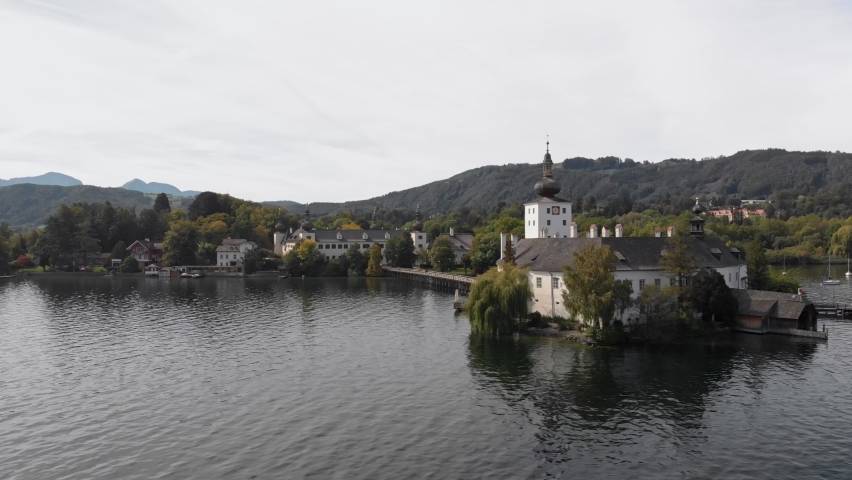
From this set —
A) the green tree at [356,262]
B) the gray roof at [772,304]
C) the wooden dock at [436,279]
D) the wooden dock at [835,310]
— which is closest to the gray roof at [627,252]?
the gray roof at [772,304]

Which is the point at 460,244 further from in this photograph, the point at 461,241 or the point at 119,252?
the point at 119,252

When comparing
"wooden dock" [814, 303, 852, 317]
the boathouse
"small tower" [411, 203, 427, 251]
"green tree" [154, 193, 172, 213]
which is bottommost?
"wooden dock" [814, 303, 852, 317]

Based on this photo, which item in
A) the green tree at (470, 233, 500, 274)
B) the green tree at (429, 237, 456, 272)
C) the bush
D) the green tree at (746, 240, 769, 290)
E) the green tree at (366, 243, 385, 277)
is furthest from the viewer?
the green tree at (366, 243, 385, 277)

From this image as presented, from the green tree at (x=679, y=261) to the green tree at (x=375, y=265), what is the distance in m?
81.9

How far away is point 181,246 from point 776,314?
395ft

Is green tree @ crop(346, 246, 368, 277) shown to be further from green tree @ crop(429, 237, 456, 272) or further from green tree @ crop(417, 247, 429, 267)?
green tree @ crop(429, 237, 456, 272)

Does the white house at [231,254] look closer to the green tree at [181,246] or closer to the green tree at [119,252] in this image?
the green tree at [181,246]

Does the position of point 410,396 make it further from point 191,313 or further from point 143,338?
point 191,313

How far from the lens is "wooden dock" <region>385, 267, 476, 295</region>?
95975 millimetres

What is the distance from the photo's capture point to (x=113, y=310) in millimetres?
75812

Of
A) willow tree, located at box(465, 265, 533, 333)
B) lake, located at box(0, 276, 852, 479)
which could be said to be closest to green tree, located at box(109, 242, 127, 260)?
lake, located at box(0, 276, 852, 479)

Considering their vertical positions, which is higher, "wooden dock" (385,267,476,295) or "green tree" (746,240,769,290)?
"green tree" (746,240,769,290)

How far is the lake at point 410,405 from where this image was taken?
89.1 feet

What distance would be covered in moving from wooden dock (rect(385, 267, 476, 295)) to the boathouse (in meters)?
38.6
